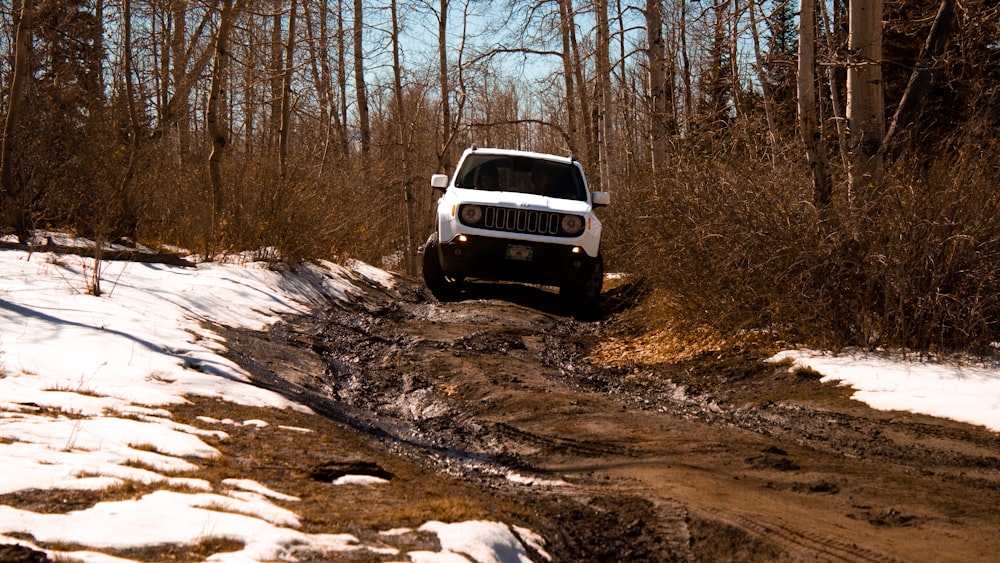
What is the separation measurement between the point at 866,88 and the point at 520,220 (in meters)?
4.63

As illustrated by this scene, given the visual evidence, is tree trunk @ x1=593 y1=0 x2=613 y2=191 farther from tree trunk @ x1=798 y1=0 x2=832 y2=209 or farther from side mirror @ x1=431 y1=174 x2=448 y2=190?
tree trunk @ x1=798 y1=0 x2=832 y2=209

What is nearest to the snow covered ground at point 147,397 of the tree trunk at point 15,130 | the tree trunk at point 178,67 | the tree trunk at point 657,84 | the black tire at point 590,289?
the tree trunk at point 15,130

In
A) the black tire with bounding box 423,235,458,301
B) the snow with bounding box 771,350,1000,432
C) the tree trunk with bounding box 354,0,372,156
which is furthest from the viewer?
the tree trunk with bounding box 354,0,372,156

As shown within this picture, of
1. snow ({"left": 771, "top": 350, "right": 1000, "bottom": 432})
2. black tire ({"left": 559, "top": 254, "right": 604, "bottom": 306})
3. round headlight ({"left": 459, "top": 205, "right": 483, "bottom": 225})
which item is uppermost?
round headlight ({"left": 459, "top": 205, "right": 483, "bottom": 225})

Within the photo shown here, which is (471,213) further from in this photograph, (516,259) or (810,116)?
(810,116)

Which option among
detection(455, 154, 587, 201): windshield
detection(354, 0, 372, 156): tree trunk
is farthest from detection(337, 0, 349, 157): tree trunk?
detection(455, 154, 587, 201): windshield

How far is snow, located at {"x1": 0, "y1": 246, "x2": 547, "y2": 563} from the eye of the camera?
3301 millimetres

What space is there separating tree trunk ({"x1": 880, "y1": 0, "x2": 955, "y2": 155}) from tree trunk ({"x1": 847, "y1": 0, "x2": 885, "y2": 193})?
149 mm

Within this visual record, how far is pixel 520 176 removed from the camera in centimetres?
1323

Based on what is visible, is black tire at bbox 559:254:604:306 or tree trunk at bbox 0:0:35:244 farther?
black tire at bbox 559:254:604:306

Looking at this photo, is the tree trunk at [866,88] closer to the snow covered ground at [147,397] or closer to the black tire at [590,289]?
the snow covered ground at [147,397]

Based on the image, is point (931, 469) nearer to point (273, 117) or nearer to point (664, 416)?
point (664, 416)

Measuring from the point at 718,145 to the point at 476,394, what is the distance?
5.64 metres

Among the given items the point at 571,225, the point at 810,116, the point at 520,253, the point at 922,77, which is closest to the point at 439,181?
the point at 520,253
